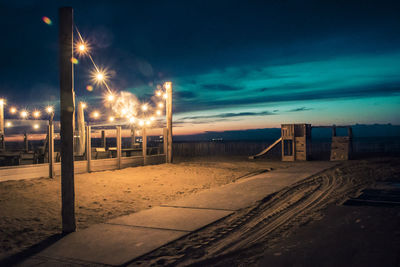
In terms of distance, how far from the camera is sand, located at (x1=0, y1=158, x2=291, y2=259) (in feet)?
20.0

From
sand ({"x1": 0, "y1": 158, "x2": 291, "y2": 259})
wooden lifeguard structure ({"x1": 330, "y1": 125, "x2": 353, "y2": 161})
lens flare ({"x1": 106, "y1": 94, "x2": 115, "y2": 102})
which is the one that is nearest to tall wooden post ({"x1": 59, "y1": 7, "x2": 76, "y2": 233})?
sand ({"x1": 0, "y1": 158, "x2": 291, "y2": 259})

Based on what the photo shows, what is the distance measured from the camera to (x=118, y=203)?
855 cm

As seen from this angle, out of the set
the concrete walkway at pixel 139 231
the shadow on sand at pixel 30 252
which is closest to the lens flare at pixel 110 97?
the concrete walkway at pixel 139 231

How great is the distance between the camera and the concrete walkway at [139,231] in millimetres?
4586

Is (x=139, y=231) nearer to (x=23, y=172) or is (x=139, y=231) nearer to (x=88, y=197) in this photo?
(x=88, y=197)

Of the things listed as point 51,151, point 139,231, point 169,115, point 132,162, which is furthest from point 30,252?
point 169,115

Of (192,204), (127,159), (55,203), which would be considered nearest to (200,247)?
(192,204)

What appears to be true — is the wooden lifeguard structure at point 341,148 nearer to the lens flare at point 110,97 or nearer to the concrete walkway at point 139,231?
the lens flare at point 110,97

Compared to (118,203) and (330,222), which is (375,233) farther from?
(118,203)

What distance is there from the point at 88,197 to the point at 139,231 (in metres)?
3.91

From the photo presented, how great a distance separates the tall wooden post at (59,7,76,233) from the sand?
506 millimetres

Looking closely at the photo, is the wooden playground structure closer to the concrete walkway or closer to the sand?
the sand

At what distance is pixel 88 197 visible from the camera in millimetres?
9219

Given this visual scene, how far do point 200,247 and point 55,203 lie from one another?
4836 mm
